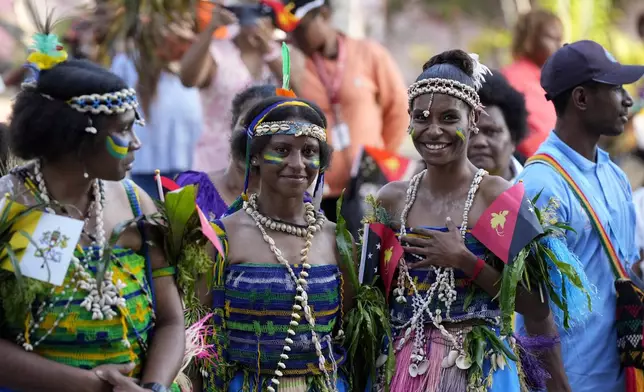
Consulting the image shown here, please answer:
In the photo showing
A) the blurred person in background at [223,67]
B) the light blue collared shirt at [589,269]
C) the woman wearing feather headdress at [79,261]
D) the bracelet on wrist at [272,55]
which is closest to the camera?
the woman wearing feather headdress at [79,261]

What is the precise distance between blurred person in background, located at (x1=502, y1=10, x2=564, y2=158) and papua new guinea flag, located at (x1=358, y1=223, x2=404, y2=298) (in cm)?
411

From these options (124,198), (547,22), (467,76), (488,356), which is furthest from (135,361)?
(547,22)

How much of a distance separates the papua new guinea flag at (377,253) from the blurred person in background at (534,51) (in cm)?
411

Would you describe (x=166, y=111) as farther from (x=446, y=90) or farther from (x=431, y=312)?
(x=431, y=312)

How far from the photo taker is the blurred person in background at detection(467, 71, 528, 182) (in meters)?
6.11

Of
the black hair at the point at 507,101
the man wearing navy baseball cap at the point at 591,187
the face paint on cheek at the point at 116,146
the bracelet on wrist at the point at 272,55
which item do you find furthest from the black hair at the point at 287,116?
the bracelet on wrist at the point at 272,55

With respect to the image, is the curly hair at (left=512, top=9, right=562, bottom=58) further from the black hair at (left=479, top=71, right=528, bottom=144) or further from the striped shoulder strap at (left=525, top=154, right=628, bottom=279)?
the striped shoulder strap at (left=525, top=154, right=628, bottom=279)

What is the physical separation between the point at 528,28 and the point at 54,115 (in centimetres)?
616

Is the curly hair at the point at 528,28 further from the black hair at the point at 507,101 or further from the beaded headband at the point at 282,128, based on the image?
the beaded headband at the point at 282,128

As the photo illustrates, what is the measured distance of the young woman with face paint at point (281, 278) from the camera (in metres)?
4.45

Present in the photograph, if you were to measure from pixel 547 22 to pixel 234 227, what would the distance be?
202 inches

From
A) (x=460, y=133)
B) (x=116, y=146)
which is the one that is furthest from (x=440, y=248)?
(x=116, y=146)

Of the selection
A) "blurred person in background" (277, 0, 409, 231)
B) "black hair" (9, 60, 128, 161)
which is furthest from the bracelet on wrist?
"black hair" (9, 60, 128, 161)

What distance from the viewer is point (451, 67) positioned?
472 centimetres
